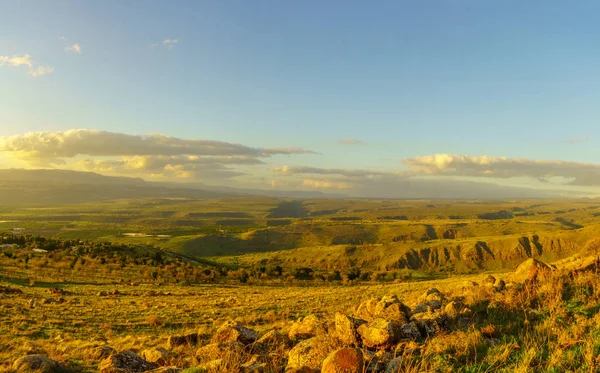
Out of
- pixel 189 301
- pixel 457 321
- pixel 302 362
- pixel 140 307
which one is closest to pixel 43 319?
pixel 140 307

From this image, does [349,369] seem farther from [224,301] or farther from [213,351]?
[224,301]

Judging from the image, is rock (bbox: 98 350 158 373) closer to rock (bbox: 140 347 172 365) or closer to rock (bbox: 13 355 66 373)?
rock (bbox: 140 347 172 365)

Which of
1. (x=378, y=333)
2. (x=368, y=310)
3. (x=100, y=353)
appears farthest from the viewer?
(x=368, y=310)

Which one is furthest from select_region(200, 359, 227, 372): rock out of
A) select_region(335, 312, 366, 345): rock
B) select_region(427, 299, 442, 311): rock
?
select_region(427, 299, 442, 311): rock

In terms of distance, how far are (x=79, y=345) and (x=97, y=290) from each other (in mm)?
20659

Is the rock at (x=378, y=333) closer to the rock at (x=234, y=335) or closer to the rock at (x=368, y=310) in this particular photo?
the rock at (x=368, y=310)

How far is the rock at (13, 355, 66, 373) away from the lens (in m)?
8.98

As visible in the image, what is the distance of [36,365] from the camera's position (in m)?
9.25

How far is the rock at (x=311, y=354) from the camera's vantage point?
8.04 metres

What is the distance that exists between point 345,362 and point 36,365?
8406mm

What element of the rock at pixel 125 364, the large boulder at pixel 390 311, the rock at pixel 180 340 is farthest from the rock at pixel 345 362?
the rock at pixel 180 340

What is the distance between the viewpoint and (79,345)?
14.2 metres

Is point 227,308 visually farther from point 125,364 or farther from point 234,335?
point 125,364

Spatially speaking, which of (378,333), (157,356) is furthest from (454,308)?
(157,356)
